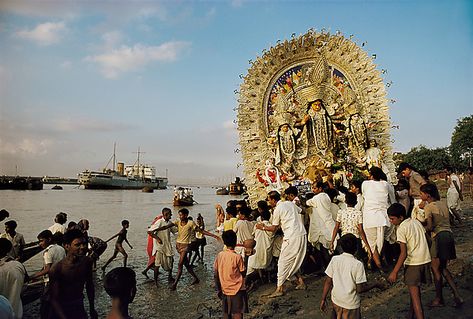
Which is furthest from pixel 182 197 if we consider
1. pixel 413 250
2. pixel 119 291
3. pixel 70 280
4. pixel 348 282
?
pixel 119 291

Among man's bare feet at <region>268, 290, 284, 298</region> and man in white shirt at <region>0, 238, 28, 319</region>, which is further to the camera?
man's bare feet at <region>268, 290, 284, 298</region>

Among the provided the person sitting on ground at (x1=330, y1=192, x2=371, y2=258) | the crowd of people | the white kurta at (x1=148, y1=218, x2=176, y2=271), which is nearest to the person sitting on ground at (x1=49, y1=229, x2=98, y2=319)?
the crowd of people

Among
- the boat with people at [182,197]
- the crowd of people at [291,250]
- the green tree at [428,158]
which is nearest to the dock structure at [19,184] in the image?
the boat with people at [182,197]

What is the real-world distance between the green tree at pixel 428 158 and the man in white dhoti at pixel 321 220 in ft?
145

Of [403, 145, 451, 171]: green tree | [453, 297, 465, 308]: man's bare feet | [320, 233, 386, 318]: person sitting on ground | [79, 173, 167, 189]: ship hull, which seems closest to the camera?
[320, 233, 386, 318]: person sitting on ground

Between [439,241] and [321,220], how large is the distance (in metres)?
2.58

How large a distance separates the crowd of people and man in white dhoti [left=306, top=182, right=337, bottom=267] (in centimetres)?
2

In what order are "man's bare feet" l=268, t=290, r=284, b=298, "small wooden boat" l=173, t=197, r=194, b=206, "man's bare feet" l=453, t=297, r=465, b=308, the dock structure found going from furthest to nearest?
the dock structure → "small wooden boat" l=173, t=197, r=194, b=206 → "man's bare feet" l=268, t=290, r=284, b=298 → "man's bare feet" l=453, t=297, r=465, b=308

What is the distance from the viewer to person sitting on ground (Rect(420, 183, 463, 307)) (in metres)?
5.23

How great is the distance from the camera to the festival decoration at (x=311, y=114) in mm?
13750

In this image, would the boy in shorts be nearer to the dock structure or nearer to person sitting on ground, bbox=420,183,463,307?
person sitting on ground, bbox=420,183,463,307

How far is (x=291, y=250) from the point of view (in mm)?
6699

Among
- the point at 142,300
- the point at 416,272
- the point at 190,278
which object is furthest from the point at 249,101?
the point at 416,272

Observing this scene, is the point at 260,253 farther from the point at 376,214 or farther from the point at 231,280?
the point at 231,280
